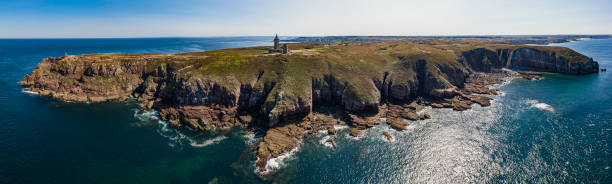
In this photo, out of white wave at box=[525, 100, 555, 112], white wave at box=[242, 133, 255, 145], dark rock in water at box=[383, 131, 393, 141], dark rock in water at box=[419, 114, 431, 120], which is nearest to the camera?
white wave at box=[242, 133, 255, 145]

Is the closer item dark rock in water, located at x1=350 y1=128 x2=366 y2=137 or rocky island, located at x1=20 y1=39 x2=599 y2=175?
dark rock in water, located at x1=350 y1=128 x2=366 y2=137

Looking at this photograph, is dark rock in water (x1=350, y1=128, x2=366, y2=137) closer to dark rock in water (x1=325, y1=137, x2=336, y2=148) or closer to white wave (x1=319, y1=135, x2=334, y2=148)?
dark rock in water (x1=325, y1=137, x2=336, y2=148)

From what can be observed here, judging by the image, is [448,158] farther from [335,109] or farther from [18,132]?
[18,132]

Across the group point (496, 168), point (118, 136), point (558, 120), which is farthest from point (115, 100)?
point (558, 120)

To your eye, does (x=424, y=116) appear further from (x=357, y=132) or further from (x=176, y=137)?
(x=176, y=137)

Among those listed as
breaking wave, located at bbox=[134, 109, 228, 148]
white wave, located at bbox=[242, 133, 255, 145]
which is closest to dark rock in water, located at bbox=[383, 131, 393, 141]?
white wave, located at bbox=[242, 133, 255, 145]

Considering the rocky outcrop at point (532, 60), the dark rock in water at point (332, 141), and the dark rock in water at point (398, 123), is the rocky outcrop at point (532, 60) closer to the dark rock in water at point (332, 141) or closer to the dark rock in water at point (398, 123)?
the dark rock in water at point (398, 123)
